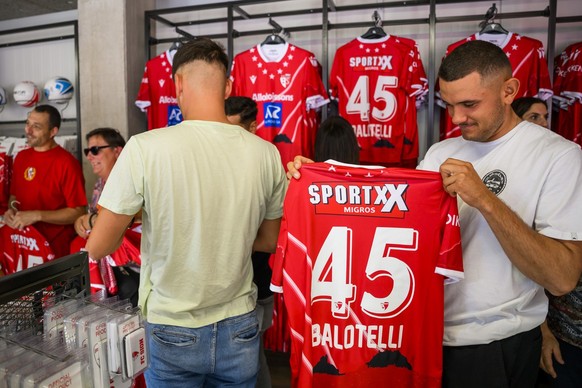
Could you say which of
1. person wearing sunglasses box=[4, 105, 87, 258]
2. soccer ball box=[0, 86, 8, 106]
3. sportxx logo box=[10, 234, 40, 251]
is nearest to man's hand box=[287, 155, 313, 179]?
person wearing sunglasses box=[4, 105, 87, 258]

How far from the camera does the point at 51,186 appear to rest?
9.89 ft

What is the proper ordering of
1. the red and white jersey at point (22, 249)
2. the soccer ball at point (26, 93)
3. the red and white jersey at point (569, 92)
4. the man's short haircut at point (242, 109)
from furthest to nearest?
the soccer ball at point (26, 93) < the red and white jersey at point (569, 92) < the red and white jersey at point (22, 249) < the man's short haircut at point (242, 109)

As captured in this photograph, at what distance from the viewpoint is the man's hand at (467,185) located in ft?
3.95

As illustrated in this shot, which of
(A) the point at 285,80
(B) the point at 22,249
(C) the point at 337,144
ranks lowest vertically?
(B) the point at 22,249

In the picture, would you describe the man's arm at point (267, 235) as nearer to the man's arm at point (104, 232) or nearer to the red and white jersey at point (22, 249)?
the man's arm at point (104, 232)

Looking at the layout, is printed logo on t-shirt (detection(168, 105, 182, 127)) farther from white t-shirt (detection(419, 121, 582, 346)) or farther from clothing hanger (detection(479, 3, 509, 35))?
white t-shirt (detection(419, 121, 582, 346))

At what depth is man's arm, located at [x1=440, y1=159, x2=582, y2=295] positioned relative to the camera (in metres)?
1.19

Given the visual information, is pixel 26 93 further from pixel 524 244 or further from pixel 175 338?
pixel 524 244

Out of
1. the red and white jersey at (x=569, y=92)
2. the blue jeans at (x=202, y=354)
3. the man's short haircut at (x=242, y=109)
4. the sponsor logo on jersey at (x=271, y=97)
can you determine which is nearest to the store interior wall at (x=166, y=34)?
the red and white jersey at (x=569, y=92)

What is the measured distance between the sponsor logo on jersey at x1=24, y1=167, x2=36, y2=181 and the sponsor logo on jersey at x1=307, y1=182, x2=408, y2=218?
237 centimetres

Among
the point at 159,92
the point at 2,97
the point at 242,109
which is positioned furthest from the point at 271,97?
the point at 2,97

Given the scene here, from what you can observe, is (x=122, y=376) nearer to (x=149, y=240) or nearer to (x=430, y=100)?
(x=149, y=240)

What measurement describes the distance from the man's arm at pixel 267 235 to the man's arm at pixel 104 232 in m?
0.47

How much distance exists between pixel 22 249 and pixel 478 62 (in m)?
3.02
